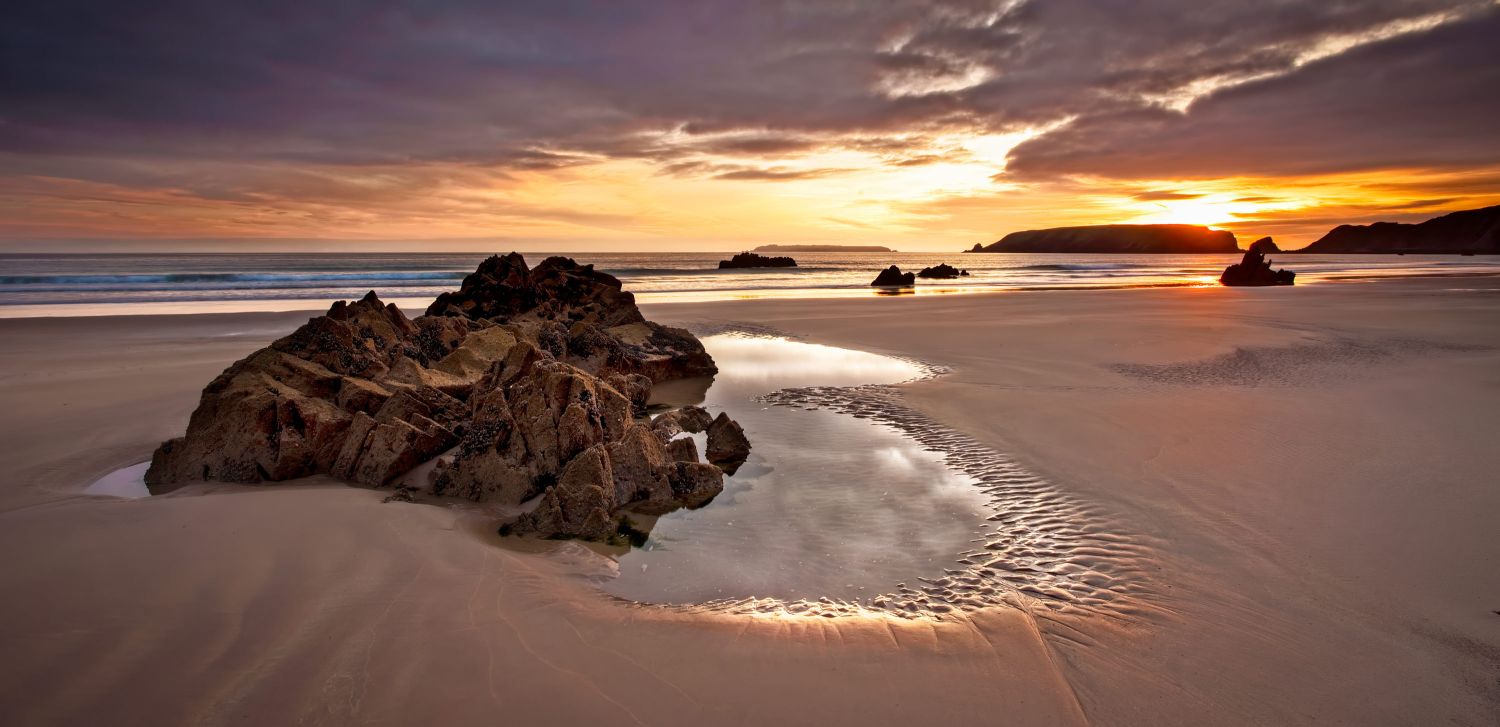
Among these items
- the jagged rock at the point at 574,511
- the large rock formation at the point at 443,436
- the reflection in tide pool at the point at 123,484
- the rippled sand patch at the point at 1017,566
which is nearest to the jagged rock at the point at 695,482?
the large rock formation at the point at 443,436

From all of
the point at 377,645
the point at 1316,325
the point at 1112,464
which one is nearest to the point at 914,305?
the point at 1316,325

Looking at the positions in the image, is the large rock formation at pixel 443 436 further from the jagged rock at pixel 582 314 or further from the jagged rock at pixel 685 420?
the jagged rock at pixel 582 314

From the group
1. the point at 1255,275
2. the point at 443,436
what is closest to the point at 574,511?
the point at 443,436

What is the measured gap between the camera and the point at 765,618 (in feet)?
11.3

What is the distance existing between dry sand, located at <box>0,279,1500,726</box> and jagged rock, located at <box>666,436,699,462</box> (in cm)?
155

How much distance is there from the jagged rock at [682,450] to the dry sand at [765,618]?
1554 mm

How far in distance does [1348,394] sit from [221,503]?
11.5 metres

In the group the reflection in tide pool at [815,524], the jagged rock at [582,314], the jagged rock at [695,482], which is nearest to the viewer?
the reflection in tide pool at [815,524]

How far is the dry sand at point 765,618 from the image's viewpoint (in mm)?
2705

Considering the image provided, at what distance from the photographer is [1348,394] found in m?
8.46

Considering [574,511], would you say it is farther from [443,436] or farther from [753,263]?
[753,263]

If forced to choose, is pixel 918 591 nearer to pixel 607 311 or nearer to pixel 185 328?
pixel 607 311

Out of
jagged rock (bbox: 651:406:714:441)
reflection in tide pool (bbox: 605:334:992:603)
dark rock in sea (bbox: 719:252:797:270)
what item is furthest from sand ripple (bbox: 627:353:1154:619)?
dark rock in sea (bbox: 719:252:797:270)

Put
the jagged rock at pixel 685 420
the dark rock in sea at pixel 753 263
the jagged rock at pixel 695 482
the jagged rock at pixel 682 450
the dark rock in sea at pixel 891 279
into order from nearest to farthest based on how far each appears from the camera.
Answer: the jagged rock at pixel 695 482, the jagged rock at pixel 682 450, the jagged rock at pixel 685 420, the dark rock in sea at pixel 891 279, the dark rock in sea at pixel 753 263
